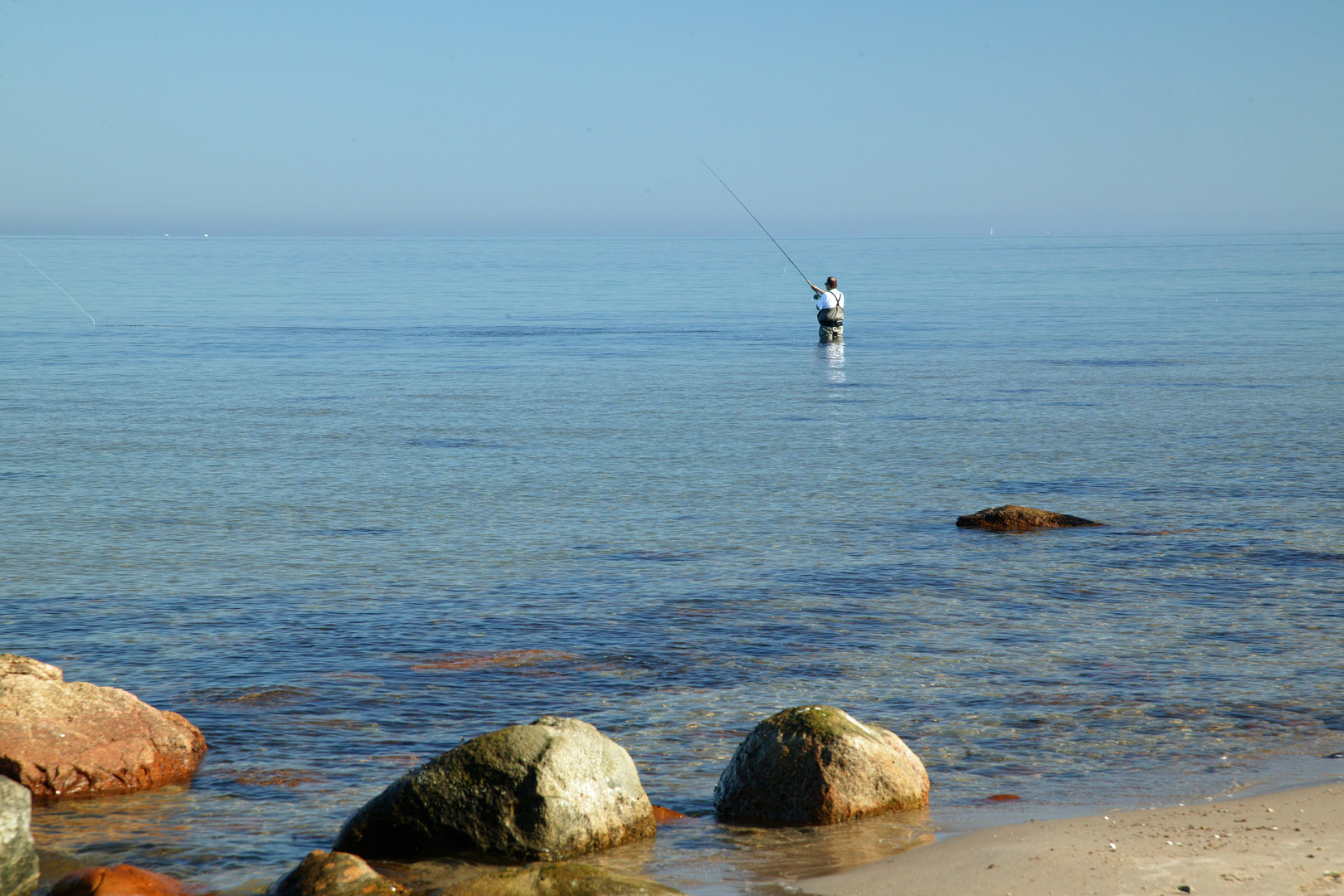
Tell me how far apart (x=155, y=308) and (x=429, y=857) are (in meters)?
46.0

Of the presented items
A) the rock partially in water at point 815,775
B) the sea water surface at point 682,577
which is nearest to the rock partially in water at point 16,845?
the sea water surface at point 682,577

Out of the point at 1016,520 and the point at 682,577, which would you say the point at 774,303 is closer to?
the point at 1016,520

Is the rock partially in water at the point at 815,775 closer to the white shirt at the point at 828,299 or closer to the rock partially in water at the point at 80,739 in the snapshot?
the rock partially in water at the point at 80,739

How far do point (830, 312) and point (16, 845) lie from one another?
99.4ft

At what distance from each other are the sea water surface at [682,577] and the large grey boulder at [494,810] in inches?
9.5

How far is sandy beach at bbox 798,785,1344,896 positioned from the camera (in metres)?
5.39

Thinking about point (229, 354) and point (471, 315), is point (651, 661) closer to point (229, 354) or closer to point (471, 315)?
point (229, 354)

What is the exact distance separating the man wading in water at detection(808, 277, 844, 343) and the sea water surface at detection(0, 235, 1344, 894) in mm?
5848

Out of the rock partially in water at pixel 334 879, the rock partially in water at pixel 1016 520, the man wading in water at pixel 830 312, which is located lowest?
the rock partially in water at pixel 334 879

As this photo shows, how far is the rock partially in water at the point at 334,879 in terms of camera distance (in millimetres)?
5277

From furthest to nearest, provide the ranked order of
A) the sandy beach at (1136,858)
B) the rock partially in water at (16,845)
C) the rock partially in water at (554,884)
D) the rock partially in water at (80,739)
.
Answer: the rock partially in water at (80,739) < the sandy beach at (1136,858) < the rock partially in water at (16,845) < the rock partially in water at (554,884)

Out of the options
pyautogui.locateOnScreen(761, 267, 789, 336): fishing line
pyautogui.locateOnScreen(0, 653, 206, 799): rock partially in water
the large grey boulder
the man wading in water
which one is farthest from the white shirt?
the large grey boulder

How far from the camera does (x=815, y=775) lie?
248 inches

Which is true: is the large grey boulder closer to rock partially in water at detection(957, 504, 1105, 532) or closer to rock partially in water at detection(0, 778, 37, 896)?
rock partially in water at detection(0, 778, 37, 896)
